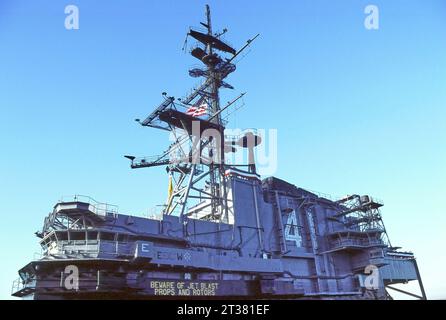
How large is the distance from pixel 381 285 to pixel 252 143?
2046 cm

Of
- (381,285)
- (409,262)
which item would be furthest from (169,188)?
(409,262)

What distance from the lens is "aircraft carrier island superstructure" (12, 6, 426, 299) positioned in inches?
938

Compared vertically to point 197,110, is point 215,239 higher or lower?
lower

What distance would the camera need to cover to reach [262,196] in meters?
36.4

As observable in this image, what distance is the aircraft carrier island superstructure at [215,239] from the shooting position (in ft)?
78.1

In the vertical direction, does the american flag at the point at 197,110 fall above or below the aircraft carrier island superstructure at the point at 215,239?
above

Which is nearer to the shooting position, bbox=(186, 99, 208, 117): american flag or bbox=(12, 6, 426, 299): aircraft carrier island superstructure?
bbox=(12, 6, 426, 299): aircraft carrier island superstructure

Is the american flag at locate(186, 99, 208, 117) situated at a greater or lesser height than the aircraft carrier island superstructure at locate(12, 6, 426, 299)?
greater

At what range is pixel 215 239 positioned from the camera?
30.9 meters

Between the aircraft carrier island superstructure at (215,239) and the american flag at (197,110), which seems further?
the american flag at (197,110)
